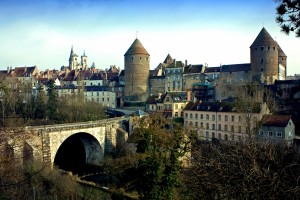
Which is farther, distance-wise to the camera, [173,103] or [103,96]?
[103,96]

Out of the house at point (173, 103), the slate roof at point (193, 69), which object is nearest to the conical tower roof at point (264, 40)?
the slate roof at point (193, 69)

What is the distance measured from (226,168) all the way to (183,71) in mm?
38754

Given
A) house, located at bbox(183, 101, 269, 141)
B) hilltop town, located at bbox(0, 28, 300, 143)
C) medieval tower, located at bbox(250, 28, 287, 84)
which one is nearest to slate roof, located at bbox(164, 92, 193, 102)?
hilltop town, located at bbox(0, 28, 300, 143)

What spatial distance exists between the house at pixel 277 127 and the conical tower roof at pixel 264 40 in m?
16.2

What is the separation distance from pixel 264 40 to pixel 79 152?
23.9 meters

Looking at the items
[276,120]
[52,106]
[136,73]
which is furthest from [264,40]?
[52,106]

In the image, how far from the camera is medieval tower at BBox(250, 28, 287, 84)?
3762 cm

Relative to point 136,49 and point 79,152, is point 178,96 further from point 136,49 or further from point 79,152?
point 136,49

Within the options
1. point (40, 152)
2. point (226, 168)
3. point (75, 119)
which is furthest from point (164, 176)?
point (75, 119)

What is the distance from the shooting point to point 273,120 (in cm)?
2388

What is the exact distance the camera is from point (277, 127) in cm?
2327

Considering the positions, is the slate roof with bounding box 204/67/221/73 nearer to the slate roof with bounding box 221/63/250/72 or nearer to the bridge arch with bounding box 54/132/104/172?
the slate roof with bounding box 221/63/250/72

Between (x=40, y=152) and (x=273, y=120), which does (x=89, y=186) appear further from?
(x=273, y=120)

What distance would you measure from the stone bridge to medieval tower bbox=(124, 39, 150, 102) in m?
14.2
